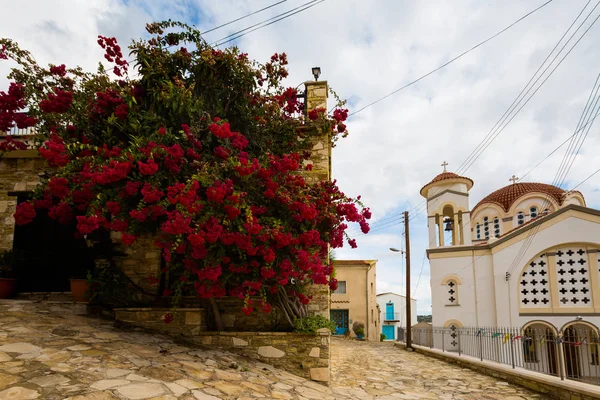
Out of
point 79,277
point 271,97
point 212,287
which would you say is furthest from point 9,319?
point 271,97

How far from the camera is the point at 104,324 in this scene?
634cm

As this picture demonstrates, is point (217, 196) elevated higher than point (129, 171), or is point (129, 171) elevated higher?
point (129, 171)

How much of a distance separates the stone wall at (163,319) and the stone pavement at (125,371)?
0.99ft

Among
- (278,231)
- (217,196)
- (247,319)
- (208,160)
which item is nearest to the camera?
(217,196)

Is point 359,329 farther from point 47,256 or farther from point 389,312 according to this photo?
point 47,256

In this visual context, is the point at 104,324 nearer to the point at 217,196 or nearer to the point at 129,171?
the point at 129,171

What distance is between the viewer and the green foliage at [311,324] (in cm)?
664

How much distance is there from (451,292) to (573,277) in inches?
191

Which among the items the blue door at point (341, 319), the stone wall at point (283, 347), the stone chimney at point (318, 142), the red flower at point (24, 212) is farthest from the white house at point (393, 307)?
the red flower at point (24, 212)

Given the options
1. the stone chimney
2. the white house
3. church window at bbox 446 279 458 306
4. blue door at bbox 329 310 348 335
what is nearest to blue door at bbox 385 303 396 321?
the white house

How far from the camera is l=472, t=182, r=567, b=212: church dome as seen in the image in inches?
897

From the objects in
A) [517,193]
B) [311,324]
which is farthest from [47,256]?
[517,193]

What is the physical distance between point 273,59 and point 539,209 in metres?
20.2

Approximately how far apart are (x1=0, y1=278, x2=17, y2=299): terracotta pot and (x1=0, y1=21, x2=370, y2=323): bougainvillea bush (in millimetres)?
1821
